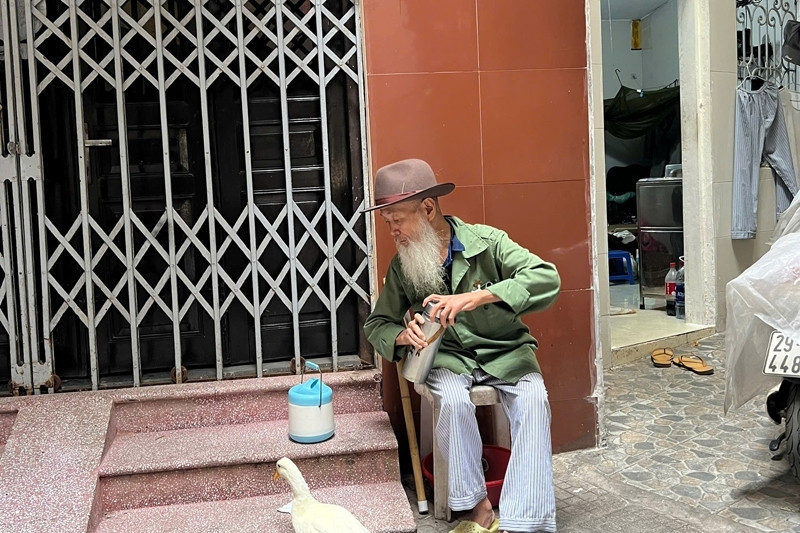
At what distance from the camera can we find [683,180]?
22.6 feet

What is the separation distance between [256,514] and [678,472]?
1897 mm

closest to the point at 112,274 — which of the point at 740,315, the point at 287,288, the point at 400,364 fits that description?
the point at 287,288

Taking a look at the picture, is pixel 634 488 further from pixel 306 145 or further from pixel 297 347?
pixel 306 145

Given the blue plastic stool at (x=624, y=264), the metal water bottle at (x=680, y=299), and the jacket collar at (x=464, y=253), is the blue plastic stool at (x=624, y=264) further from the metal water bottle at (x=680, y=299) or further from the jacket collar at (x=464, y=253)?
the jacket collar at (x=464, y=253)

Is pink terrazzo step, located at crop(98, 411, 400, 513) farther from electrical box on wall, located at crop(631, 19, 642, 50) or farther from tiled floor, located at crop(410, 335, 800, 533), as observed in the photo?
electrical box on wall, located at crop(631, 19, 642, 50)

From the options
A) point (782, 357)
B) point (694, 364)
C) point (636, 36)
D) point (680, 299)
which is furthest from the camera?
point (636, 36)

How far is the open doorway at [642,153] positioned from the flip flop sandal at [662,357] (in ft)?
4.86

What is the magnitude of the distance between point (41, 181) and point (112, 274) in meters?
0.54

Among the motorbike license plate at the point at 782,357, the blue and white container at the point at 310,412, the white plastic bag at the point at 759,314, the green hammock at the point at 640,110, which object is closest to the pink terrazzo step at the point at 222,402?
the blue and white container at the point at 310,412

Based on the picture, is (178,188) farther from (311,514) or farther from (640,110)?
(640,110)

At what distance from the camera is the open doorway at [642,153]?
7.73 meters

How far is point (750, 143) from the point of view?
686cm

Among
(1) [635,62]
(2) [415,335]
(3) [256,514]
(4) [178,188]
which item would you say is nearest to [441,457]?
(2) [415,335]

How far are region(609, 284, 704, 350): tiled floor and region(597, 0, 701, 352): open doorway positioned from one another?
0.07 ft
